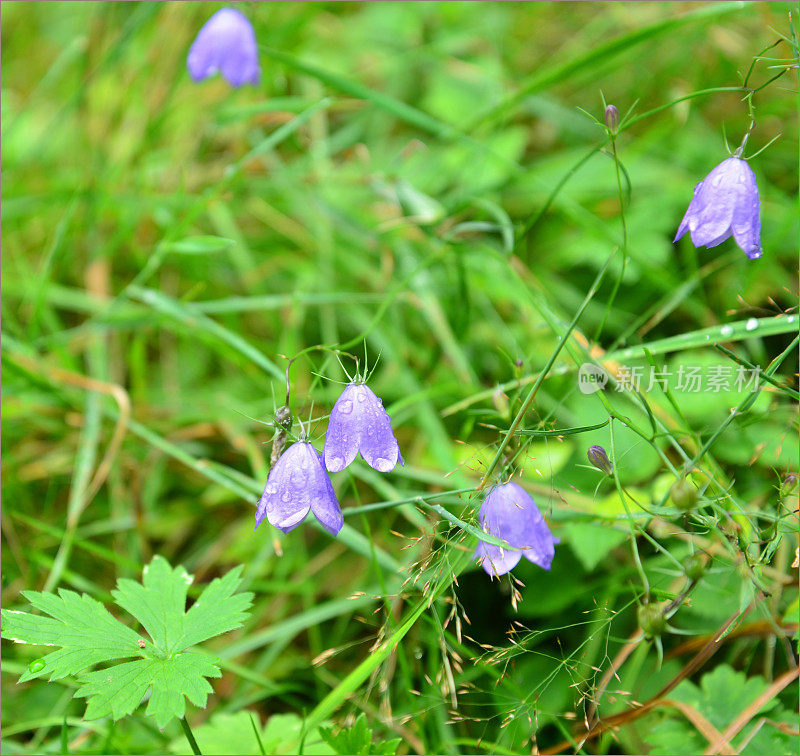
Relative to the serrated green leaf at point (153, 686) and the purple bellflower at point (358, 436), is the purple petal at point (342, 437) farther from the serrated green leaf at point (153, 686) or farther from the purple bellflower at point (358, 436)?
the serrated green leaf at point (153, 686)

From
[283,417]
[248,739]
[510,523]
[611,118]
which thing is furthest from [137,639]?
[611,118]

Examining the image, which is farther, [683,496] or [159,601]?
[159,601]

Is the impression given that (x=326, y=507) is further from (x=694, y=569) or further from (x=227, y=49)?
(x=227, y=49)

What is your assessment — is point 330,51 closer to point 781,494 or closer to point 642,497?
point 642,497

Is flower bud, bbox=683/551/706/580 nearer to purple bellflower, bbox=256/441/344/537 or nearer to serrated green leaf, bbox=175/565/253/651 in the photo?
purple bellflower, bbox=256/441/344/537

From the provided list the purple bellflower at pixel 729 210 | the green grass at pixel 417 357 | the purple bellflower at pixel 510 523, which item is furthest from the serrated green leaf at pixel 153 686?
the purple bellflower at pixel 729 210

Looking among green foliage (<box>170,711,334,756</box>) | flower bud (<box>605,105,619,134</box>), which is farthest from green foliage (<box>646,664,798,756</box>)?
flower bud (<box>605,105,619,134</box>)
